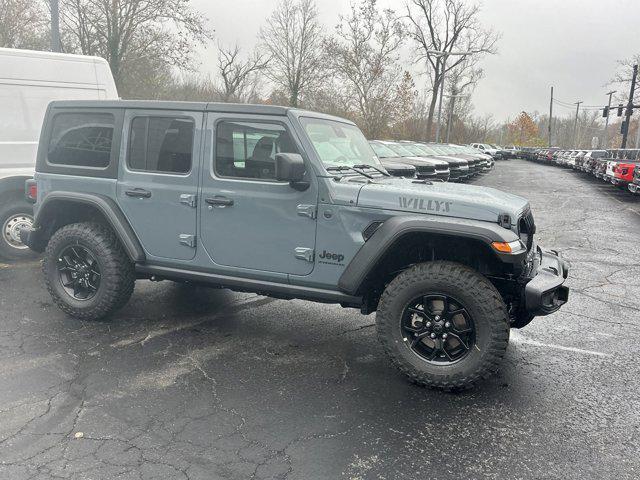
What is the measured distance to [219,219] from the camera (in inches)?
160

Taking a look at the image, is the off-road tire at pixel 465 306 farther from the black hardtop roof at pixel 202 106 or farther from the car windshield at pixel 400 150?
the car windshield at pixel 400 150

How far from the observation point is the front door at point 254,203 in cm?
381

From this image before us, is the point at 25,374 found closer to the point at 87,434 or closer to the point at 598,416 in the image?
the point at 87,434

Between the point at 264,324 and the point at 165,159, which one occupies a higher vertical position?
the point at 165,159

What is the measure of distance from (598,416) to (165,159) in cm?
374

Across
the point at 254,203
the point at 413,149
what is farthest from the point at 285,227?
the point at 413,149

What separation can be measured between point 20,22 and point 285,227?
2285 cm

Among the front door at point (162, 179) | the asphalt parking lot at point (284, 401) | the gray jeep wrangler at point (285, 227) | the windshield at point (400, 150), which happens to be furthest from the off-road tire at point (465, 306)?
the windshield at point (400, 150)

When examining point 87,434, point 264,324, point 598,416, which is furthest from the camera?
point 264,324

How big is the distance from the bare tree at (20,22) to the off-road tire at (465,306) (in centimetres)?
2292

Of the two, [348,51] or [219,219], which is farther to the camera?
[348,51]

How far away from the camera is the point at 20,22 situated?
68.8ft

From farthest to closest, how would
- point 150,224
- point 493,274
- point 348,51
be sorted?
point 348,51
point 150,224
point 493,274

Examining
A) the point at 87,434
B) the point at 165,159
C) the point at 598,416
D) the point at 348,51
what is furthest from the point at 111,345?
the point at 348,51
